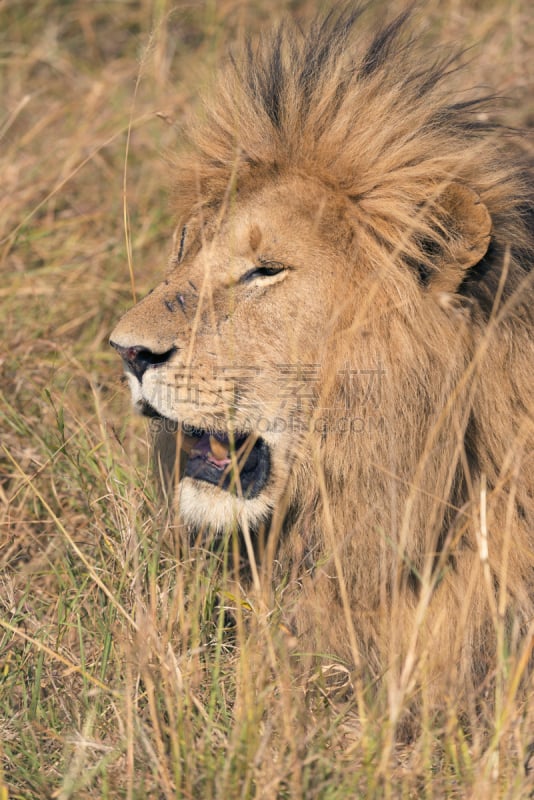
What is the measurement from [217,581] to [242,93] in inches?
53.9

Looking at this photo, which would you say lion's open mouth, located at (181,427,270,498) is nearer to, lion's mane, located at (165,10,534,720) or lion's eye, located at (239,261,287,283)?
lion's mane, located at (165,10,534,720)

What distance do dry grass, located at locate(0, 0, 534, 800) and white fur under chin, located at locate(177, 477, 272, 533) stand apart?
0.13 m

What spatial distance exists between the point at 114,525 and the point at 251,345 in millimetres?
841

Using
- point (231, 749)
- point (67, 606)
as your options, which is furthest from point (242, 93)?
point (231, 749)

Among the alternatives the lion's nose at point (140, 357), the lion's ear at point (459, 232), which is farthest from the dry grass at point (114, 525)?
the lion's ear at point (459, 232)

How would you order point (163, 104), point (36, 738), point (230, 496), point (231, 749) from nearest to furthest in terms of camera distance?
point (231, 749) < point (36, 738) < point (230, 496) < point (163, 104)

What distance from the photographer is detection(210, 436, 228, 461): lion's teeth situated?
2779 millimetres

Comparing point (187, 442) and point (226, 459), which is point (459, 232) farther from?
point (187, 442)

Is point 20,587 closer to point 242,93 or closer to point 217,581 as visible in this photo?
point 217,581

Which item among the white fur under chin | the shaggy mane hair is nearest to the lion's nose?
the white fur under chin

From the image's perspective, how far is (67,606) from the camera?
309cm

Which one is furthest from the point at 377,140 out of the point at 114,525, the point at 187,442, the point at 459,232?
the point at 114,525

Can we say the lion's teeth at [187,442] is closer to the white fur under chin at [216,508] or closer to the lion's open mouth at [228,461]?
the lion's open mouth at [228,461]

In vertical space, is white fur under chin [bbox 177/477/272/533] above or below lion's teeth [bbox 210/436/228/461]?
below
